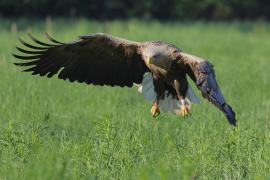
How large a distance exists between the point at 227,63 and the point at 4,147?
9.38 m

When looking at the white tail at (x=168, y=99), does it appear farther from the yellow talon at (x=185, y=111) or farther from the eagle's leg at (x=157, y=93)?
the yellow talon at (x=185, y=111)

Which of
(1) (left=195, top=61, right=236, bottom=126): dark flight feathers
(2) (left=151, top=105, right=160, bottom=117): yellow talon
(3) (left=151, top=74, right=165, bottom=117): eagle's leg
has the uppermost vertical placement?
(1) (left=195, top=61, right=236, bottom=126): dark flight feathers

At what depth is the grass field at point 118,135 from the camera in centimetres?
619

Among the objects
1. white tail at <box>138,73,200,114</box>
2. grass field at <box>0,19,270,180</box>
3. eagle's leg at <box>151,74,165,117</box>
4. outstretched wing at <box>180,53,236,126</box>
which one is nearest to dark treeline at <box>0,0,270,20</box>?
grass field at <box>0,19,270,180</box>

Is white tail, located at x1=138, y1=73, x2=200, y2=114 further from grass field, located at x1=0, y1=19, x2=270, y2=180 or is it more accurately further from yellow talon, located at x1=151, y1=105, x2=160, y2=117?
yellow talon, located at x1=151, y1=105, x2=160, y2=117

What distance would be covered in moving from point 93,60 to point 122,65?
34 centimetres

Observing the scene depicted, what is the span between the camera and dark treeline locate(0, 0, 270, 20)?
32531 mm

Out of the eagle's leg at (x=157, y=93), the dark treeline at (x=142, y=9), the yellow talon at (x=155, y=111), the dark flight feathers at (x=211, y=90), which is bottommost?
the dark treeline at (x=142, y=9)

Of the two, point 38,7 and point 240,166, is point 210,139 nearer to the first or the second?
point 240,166

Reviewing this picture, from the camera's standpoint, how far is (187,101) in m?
8.45

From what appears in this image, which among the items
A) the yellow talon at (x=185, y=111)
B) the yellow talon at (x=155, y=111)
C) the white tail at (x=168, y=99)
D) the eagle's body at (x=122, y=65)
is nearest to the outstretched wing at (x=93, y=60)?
the eagle's body at (x=122, y=65)

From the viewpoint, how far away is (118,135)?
7297 mm

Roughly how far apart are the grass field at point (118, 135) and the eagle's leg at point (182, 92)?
24cm

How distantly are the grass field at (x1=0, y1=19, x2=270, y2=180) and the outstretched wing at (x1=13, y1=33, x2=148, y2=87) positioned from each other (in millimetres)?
424
